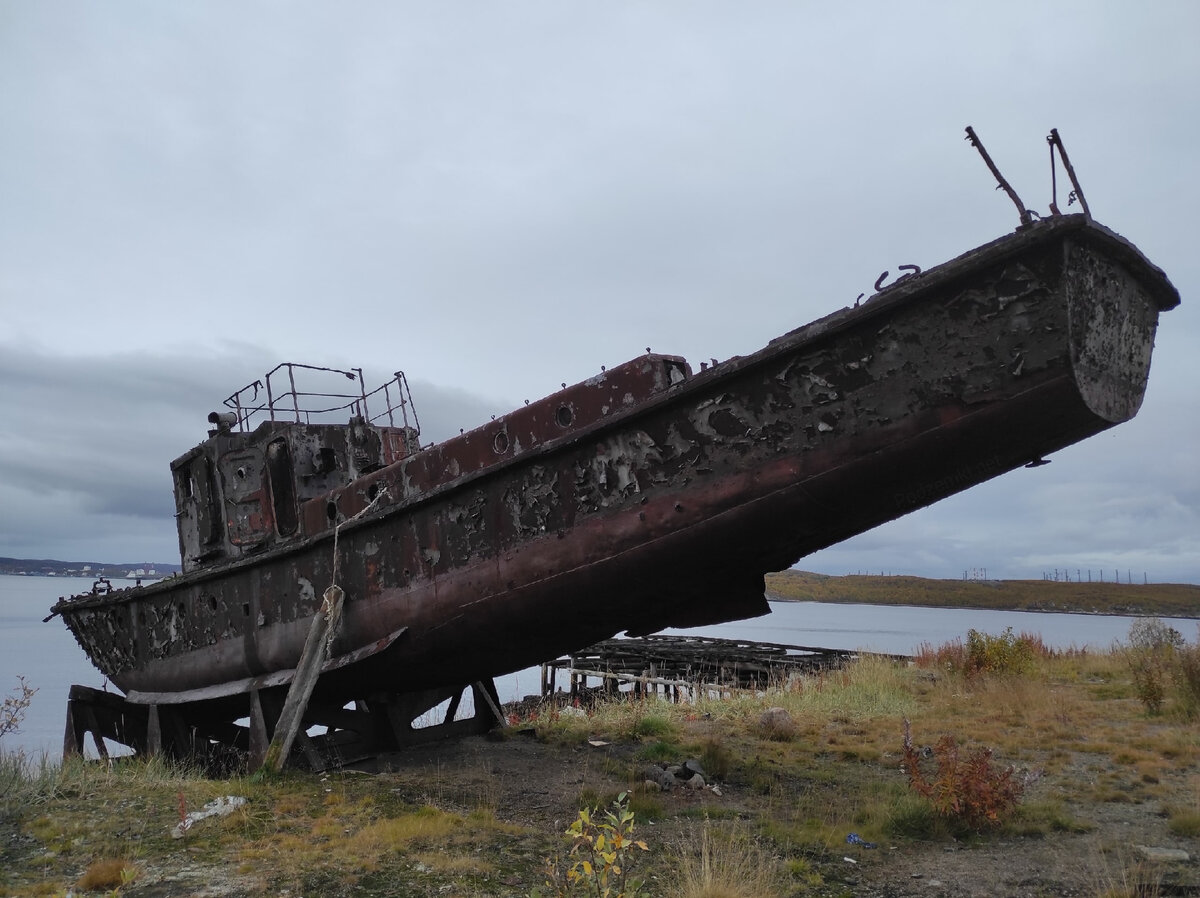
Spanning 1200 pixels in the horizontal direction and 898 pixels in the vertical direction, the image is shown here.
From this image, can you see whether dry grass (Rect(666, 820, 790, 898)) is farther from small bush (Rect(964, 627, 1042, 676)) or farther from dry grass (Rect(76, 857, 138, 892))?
small bush (Rect(964, 627, 1042, 676))

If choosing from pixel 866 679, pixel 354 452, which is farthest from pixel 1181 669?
pixel 354 452

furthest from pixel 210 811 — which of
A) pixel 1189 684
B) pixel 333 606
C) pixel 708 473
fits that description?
pixel 1189 684

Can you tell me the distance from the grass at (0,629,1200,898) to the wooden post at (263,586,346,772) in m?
0.22

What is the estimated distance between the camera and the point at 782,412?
520 cm

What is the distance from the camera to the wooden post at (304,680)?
7277 mm

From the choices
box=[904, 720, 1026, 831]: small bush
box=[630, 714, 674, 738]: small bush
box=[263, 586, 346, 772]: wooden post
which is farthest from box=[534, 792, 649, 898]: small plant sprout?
box=[630, 714, 674, 738]: small bush

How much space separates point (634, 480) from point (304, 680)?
367 cm

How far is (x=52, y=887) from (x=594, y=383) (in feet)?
13.8

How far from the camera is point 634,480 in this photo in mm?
5781

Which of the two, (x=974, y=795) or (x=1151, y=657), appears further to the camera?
(x=1151, y=657)

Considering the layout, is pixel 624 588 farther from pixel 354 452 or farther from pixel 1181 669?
pixel 1181 669

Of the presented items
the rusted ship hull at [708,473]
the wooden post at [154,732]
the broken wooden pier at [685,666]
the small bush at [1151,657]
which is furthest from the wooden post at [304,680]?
the broken wooden pier at [685,666]

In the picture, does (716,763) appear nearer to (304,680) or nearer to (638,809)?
(638,809)

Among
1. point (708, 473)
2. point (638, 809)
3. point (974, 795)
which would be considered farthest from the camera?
point (638, 809)
